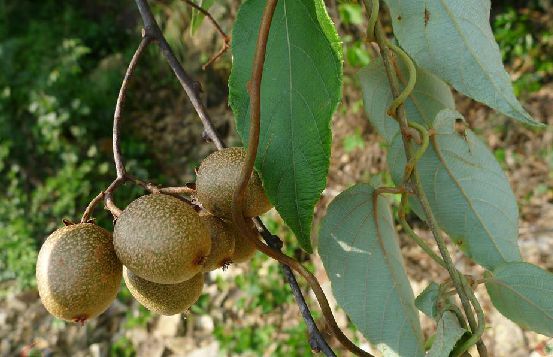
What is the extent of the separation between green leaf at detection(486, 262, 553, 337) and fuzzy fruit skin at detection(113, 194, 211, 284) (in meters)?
0.25

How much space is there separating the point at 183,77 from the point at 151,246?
0.20 m

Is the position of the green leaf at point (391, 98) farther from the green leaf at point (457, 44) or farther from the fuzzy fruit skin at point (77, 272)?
the fuzzy fruit skin at point (77, 272)

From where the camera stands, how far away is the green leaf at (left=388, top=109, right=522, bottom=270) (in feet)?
1.80

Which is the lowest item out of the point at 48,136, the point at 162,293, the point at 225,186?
the point at 48,136

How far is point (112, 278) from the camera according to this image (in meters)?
0.52

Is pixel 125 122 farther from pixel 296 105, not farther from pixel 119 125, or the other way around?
pixel 296 105

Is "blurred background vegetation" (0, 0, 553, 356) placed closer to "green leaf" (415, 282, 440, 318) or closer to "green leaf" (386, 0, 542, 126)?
"green leaf" (415, 282, 440, 318)

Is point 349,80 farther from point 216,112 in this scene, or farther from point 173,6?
point 173,6

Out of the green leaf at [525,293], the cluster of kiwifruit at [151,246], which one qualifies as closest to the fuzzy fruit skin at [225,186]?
the cluster of kiwifruit at [151,246]

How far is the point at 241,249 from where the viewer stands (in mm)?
571

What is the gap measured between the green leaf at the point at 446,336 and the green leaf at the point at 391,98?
211 mm

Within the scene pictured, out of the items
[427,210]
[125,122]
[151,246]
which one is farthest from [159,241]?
[125,122]

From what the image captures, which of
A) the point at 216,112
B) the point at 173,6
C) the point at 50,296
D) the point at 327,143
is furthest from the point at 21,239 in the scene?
the point at 327,143

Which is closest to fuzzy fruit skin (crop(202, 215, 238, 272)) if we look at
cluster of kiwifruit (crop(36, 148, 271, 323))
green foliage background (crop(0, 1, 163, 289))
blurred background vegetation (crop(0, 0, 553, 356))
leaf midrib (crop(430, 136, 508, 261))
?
cluster of kiwifruit (crop(36, 148, 271, 323))
